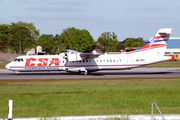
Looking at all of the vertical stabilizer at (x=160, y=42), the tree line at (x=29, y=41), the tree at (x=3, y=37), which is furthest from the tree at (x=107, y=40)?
the vertical stabilizer at (x=160, y=42)

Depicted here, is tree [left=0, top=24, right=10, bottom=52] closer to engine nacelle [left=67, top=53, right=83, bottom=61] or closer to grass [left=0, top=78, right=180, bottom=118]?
engine nacelle [left=67, top=53, right=83, bottom=61]

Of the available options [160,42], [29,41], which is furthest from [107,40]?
[160,42]

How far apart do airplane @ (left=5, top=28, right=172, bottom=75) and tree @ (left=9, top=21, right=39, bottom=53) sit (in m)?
67.8

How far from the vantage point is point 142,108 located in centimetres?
1500

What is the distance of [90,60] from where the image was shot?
3753 centimetres

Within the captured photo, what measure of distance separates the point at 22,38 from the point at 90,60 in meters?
76.1

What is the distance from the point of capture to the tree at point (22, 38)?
108 meters

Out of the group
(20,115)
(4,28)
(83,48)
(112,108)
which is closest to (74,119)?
(20,115)

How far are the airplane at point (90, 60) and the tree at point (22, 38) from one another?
223ft

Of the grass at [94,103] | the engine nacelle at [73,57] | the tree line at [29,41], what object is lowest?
the grass at [94,103]

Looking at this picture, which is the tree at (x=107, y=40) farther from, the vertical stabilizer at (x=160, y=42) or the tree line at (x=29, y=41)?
the vertical stabilizer at (x=160, y=42)

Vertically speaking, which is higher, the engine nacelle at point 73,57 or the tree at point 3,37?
the tree at point 3,37

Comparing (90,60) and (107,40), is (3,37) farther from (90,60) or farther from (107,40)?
(90,60)

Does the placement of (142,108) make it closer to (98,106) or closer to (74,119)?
(98,106)
